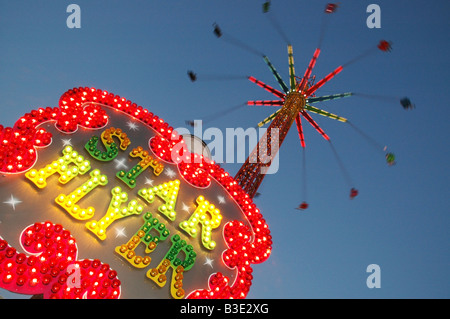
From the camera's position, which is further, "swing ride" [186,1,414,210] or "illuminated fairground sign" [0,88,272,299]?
"swing ride" [186,1,414,210]

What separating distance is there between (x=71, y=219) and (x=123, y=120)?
11.7 feet

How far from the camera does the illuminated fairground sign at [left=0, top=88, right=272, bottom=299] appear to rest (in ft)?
22.0

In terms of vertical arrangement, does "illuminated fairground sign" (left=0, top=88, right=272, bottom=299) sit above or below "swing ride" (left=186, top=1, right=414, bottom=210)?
below

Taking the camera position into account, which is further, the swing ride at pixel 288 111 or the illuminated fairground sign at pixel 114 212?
the swing ride at pixel 288 111

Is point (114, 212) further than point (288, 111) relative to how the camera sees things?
No

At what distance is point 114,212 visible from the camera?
812 cm

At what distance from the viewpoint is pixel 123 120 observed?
10.2 meters

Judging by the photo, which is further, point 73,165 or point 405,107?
point 405,107

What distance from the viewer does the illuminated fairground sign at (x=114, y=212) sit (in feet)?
22.0

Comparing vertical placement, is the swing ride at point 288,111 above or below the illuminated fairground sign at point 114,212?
above
